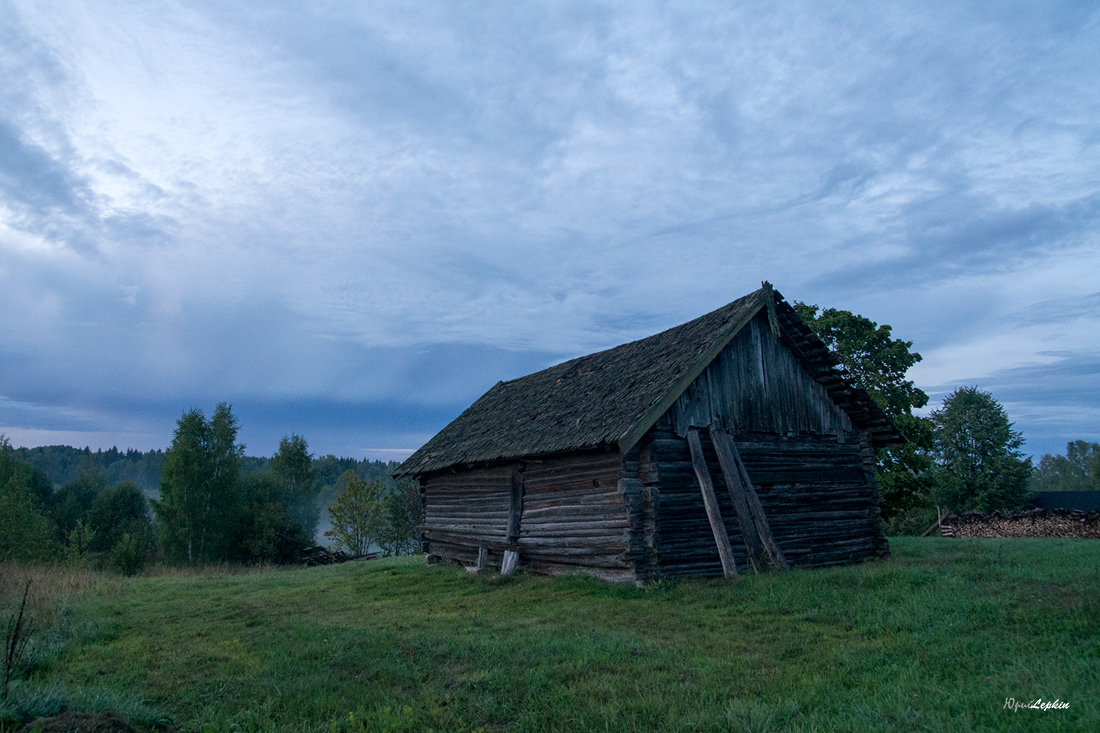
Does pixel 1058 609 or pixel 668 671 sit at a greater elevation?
pixel 1058 609

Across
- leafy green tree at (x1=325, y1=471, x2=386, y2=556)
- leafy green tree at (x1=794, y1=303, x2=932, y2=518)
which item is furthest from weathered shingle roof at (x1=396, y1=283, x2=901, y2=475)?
leafy green tree at (x1=325, y1=471, x2=386, y2=556)

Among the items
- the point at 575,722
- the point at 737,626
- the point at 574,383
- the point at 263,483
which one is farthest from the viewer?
the point at 263,483

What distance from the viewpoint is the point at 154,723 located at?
5.25 metres

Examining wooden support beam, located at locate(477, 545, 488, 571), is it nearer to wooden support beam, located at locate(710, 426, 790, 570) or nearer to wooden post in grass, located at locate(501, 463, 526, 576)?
wooden post in grass, located at locate(501, 463, 526, 576)

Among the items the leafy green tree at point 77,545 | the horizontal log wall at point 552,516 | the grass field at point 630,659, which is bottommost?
the leafy green tree at point 77,545

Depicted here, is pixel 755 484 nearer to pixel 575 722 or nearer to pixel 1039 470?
pixel 575 722

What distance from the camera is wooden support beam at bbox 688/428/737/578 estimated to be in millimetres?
12977

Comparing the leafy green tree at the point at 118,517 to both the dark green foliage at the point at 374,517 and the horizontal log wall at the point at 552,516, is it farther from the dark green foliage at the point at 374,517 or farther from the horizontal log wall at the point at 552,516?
the horizontal log wall at the point at 552,516

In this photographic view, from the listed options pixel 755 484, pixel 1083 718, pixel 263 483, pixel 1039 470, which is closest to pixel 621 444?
pixel 755 484

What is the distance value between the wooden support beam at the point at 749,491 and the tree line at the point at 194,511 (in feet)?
105

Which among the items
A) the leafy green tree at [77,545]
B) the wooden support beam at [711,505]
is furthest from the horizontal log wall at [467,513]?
the leafy green tree at [77,545]

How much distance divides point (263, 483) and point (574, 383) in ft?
138

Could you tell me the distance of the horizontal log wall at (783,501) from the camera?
44.2ft

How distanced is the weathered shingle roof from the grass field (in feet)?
11.3
